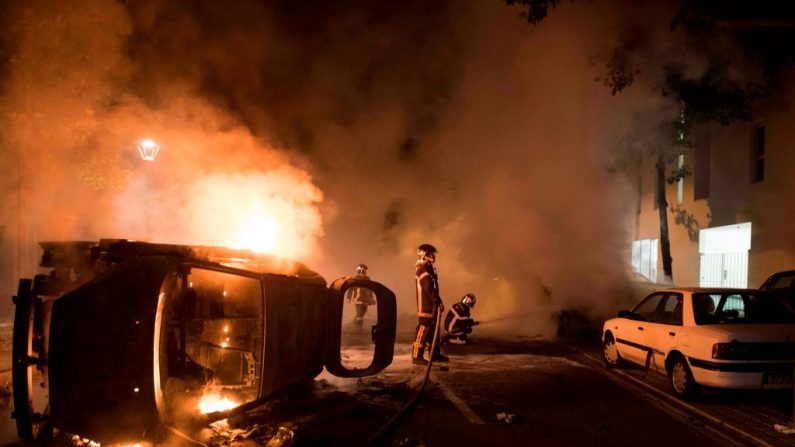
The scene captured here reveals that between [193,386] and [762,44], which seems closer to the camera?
[193,386]

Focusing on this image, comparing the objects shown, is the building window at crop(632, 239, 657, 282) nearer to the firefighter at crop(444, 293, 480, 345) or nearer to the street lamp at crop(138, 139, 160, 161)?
the firefighter at crop(444, 293, 480, 345)

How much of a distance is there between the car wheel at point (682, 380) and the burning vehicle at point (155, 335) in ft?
11.5

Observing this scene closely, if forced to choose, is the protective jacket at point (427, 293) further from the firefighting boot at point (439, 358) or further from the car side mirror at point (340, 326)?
the car side mirror at point (340, 326)

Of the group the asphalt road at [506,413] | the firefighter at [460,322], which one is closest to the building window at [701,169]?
the firefighter at [460,322]

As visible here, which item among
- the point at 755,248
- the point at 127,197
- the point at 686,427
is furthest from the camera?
the point at 755,248

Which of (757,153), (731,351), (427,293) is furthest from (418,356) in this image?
(757,153)

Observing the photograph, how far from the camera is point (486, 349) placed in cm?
1072

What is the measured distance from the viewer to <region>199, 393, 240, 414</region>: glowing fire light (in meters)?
5.62

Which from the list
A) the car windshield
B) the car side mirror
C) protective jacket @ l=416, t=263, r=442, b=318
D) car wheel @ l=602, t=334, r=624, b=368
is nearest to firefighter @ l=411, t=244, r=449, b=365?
protective jacket @ l=416, t=263, r=442, b=318

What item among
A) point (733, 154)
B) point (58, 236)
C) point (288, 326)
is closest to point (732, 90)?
point (733, 154)

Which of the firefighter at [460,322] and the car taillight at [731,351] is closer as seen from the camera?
the car taillight at [731,351]

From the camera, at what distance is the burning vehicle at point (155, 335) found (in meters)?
4.07

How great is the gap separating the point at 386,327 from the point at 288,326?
5.44 ft

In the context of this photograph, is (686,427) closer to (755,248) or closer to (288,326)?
(288,326)
